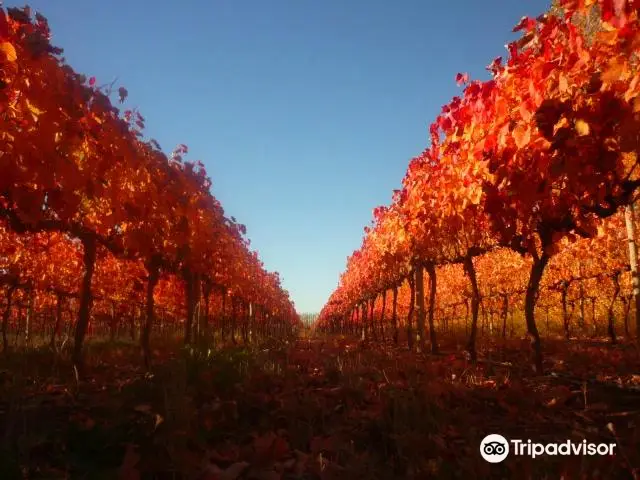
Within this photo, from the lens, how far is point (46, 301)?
22.9 meters

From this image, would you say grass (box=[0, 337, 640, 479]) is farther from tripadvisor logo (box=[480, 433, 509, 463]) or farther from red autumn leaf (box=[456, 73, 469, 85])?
red autumn leaf (box=[456, 73, 469, 85])

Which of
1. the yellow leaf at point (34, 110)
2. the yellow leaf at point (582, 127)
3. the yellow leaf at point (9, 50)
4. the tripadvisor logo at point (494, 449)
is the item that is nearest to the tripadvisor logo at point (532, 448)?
the tripadvisor logo at point (494, 449)

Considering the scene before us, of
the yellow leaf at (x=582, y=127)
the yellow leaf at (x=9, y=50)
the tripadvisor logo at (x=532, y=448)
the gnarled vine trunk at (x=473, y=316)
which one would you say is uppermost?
the yellow leaf at (x=9, y=50)

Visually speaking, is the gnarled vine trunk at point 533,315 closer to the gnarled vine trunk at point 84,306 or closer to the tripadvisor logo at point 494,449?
the tripadvisor logo at point 494,449

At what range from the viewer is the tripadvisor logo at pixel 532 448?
2703mm

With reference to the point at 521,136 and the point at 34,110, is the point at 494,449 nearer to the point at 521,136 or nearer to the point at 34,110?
the point at 521,136

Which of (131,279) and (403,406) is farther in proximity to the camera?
(131,279)

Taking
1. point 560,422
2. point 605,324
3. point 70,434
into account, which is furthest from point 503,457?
point 605,324

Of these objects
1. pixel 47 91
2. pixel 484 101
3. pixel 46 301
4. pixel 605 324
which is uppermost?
pixel 484 101

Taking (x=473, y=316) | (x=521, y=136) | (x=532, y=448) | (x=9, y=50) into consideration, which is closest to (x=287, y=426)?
(x=532, y=448)

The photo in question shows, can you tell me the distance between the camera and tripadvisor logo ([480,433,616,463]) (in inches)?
106

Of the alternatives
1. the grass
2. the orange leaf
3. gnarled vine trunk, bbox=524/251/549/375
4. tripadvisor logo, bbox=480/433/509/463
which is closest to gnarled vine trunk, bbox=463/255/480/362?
gnarled vine trunk, bbox=524/251/549/375

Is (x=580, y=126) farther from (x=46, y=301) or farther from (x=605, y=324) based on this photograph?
(x=46, y=301)

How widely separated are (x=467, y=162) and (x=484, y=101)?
3.71 ft
